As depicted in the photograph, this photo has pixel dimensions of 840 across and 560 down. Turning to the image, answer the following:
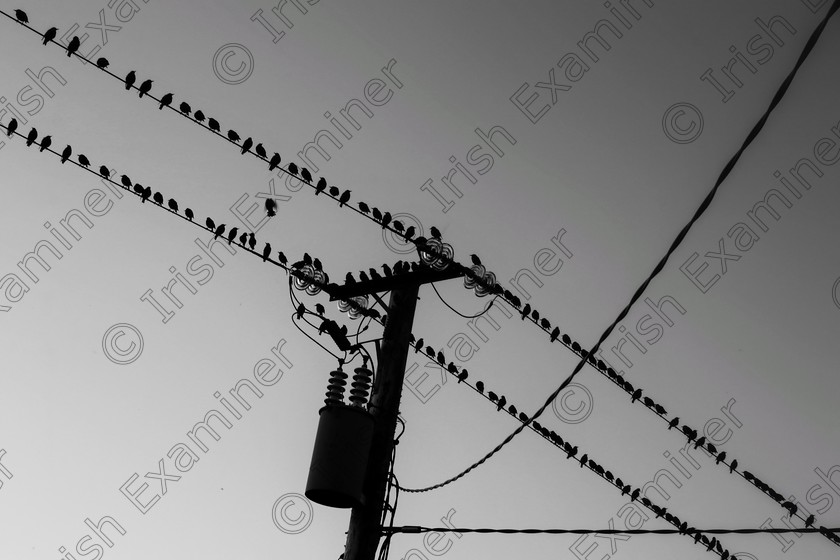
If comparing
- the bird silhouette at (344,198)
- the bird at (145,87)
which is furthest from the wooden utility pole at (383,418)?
the bird at (145,87)

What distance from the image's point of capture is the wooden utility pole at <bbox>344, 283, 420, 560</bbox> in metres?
5.20

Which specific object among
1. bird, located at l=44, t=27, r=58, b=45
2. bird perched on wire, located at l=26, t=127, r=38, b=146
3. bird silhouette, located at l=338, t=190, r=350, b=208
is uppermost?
bird silhouette, located at l=338, t=190, r=350, b=208

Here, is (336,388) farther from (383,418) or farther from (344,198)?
(344,198)

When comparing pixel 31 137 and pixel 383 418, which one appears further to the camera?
pixel 31 137

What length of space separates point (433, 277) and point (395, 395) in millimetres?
970

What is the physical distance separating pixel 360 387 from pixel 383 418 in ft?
1.08

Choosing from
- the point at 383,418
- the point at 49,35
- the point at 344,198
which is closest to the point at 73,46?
the point at 49,35

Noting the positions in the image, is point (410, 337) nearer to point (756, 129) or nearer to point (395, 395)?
point (395, 395)

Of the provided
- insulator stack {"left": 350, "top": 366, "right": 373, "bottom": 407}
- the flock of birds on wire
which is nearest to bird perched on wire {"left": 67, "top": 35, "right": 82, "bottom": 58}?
the flock of birds on wire

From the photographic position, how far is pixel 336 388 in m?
5.66

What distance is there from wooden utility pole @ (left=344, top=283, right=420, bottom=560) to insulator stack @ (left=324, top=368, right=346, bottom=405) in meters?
0.21

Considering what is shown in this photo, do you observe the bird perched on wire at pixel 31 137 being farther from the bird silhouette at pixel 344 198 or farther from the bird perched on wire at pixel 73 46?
the bird silhouette at pixel 344 198

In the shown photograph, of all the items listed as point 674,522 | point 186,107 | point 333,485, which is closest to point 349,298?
point 333,485

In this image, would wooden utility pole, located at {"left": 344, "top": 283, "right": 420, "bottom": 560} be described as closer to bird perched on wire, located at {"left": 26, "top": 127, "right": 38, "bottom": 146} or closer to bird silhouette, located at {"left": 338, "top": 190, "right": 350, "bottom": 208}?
bird silhouette, located at {"left": 338, "top": 190, "right": 350, "bottom": 208}
